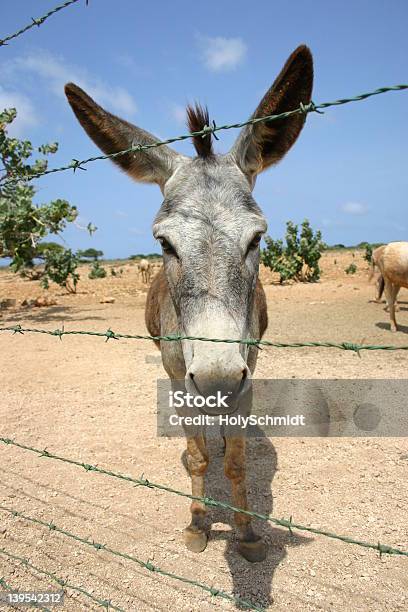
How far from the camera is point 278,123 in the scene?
2.67 meters

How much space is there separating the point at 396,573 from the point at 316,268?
17.7 metres

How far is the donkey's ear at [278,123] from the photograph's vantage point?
7.68ft

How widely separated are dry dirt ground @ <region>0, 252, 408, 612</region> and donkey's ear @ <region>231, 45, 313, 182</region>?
2.67 meters

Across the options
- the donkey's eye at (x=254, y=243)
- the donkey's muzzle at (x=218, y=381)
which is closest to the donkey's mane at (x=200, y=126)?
the donkey's eye at (x=254, y=243)

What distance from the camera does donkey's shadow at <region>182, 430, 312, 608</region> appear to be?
2.76 metres

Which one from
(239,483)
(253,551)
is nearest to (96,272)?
(239,483)

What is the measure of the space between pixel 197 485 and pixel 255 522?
23.2 inches

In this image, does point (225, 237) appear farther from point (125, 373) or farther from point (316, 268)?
point (316, 268)

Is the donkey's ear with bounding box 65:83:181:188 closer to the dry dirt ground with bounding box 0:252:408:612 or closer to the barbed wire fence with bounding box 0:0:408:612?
the barbed wire fence with bounding box 0:0:408:612

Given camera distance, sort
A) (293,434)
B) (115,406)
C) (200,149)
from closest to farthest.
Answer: (200,149) → (293,434) → (115,406)

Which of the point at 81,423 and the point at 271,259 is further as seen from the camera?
the point at 271,259

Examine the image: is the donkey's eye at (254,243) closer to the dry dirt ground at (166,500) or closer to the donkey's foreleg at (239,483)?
the donkey's foreleg at (239,483)

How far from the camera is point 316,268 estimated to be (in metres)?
19.7

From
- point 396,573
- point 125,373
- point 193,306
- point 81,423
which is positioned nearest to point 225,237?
point 193,306
